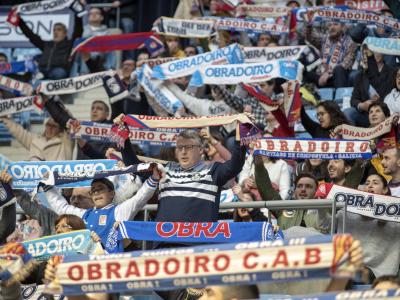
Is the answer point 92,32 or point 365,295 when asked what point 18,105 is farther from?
point 365,295

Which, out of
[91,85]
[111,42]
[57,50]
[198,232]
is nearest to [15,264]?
[198,232]

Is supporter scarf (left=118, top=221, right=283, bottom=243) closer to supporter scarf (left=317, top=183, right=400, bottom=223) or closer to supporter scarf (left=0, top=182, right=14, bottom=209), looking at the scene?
supporter scarf (left=317, top=183, right=400, bottom=223)

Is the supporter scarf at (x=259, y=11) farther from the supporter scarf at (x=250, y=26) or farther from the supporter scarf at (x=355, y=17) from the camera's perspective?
the supporter scarf at (x=355, y=17)

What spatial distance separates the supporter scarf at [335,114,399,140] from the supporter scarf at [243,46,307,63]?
3.77m

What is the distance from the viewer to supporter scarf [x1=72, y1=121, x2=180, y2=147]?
1573 cm

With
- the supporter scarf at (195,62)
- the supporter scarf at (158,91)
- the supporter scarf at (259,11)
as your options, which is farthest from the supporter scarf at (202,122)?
the supporter scarf at (259,11)

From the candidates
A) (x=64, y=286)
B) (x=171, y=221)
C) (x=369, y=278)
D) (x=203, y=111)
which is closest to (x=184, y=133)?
(x=171, y=221)

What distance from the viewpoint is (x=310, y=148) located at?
1359 cm

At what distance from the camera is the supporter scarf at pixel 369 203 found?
12.3 meters

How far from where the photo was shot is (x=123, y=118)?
1309 cm

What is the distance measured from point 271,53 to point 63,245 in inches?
312

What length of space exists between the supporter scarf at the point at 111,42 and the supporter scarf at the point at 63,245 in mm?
8346

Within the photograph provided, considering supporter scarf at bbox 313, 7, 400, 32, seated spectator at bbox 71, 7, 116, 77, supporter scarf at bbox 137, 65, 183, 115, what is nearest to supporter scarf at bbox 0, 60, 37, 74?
seated spectator at bbox 71, 7, 116, 77

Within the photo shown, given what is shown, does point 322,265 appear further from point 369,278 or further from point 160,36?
point 160,36
